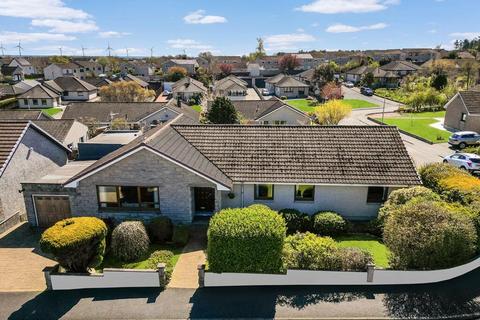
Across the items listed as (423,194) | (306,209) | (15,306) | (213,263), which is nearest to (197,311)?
(213,263)

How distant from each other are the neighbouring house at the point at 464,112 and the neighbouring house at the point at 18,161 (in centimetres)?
4977

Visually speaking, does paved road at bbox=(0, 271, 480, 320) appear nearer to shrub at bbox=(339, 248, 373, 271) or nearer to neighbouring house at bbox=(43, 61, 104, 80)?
shrub at bbox=(339, 248, 373, 271)

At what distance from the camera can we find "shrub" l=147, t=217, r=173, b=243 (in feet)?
68.1

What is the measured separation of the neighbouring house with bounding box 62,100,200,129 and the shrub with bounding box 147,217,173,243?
100 feet

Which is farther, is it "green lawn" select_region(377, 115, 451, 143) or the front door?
"green lawn" select_region(377, 115, 451, 143)

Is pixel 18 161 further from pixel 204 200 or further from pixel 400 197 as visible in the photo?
pixel 400 197

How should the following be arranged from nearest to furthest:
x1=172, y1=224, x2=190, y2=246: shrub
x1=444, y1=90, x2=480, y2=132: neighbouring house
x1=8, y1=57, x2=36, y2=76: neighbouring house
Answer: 1. x1=172, y1=224, x2=190, y2=246: shrub
2. x1=444, y1=90, x2=480, y2=132: neighbouring house
3. x1=8, y1=57, x2=36, y2=76: neighbouring house

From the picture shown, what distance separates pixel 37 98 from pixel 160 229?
76.2 metres

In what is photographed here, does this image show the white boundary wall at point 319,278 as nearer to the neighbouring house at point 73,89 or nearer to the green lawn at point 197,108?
the green lawn at point 197,108

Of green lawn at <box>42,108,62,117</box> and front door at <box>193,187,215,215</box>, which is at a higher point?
front door at <box>193,187,215,215</box>

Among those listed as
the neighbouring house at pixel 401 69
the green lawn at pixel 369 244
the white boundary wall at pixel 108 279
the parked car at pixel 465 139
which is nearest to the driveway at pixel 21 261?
the white boundary wall at pixel 108 279

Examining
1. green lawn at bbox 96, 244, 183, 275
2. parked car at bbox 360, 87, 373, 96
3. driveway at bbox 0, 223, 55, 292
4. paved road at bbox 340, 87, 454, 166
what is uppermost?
parked car at bbox 360, 87, 373, 96

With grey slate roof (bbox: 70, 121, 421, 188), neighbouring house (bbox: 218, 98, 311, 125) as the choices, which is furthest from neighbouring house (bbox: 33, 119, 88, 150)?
neighbouring house (bbox: 218, 98, 311, 125)

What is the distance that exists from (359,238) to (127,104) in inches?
1763
